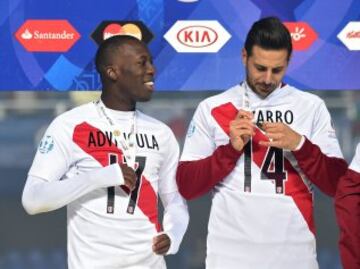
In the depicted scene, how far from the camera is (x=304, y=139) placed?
13.4ft

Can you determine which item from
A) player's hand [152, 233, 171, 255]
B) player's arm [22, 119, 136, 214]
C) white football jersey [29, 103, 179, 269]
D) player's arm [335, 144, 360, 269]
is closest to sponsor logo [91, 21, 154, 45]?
white football jersey [29, 103, 179, 269]

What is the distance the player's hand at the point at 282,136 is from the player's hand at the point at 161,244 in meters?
0.59

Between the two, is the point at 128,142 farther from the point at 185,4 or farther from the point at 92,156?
the point at 185,4

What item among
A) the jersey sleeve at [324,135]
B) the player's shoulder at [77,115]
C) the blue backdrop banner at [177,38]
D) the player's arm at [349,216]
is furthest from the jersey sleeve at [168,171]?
the player's arm at [349,216]

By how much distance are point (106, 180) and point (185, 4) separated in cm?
132

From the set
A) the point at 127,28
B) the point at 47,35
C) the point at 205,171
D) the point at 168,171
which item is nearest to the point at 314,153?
the point at 205,171

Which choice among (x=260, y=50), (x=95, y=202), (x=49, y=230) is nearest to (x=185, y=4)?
(x=260, y=50)

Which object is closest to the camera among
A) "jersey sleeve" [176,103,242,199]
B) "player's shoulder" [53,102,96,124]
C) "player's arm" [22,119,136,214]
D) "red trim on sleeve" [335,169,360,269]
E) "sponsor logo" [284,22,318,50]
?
"red trim on sleeve" [335,169,360,269]

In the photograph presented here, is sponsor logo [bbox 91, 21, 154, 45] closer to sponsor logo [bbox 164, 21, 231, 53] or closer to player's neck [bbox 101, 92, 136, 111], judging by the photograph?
sponsor logo [bbox 164, 21, 231, 53]

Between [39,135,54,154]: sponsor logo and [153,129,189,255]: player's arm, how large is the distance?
0.48 m

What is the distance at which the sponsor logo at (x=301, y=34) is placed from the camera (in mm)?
5012

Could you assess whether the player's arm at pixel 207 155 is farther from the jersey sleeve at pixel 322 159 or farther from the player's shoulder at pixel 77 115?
the player's shoulder at pixel 77 115

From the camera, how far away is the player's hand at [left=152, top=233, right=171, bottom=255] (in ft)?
13.7

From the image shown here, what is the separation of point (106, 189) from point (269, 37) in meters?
0.91
